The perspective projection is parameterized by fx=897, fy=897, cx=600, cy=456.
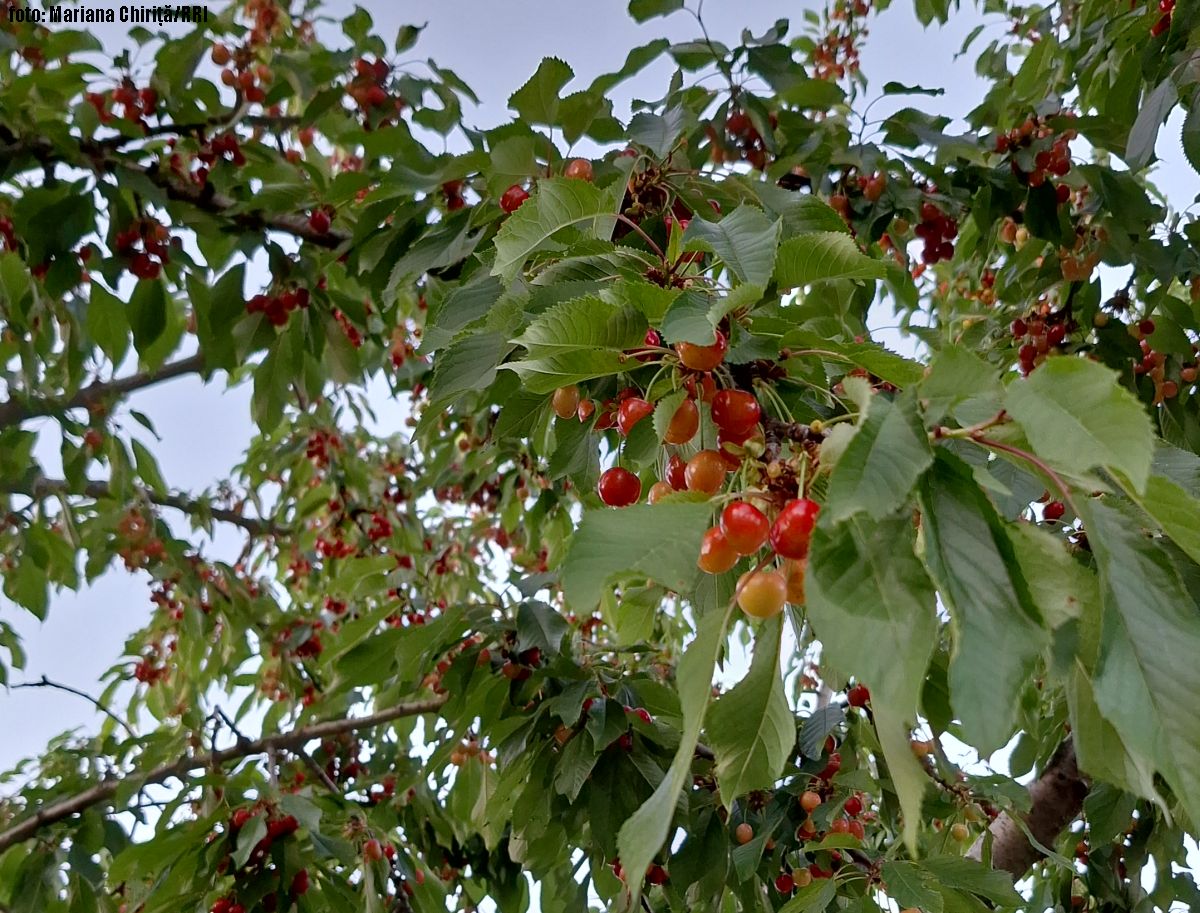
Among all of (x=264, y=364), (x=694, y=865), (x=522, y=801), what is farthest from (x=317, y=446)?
(x=694, y=865)

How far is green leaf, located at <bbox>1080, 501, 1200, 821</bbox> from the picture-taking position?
430 mm

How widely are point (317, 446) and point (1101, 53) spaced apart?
268 centimetres


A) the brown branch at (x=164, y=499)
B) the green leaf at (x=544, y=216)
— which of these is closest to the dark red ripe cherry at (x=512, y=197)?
the green leaf at (x=544, y=216)

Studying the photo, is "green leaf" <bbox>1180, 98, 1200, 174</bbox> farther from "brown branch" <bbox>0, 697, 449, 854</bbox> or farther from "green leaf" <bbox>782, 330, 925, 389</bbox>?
"brown branch" <bbox>0, 697, 449, 854</bbox>

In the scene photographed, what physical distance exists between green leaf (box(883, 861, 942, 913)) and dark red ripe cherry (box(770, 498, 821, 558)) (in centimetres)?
72

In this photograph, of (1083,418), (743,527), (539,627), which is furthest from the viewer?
(539,627)

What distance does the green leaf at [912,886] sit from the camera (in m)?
1.04

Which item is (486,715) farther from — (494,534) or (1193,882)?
(494,534)

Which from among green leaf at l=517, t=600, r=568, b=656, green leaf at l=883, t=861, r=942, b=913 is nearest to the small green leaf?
green leaf at l=883, t=861, r=942, b=913

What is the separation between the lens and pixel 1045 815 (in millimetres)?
1882

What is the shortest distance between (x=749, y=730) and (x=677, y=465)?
21 centimetres

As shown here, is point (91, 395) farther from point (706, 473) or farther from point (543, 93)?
point (706, 473)

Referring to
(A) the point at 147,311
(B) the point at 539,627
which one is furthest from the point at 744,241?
(A) the point at 147,311

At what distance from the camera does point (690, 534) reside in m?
0.51
